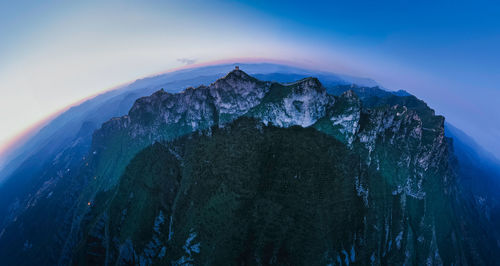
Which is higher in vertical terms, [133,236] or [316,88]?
[316,88]

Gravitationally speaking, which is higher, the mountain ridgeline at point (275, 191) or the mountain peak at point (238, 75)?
the mountain peak at point (238, 75)

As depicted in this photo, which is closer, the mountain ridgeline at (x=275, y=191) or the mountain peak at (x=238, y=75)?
the mountain ridgeline at (x=275, y=191)

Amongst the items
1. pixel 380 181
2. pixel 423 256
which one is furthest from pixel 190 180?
pixel 423 256

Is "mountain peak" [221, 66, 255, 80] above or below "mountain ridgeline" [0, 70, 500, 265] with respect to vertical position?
above

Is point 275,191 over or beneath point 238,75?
beneath

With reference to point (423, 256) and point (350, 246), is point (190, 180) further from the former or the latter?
point (423, 256)

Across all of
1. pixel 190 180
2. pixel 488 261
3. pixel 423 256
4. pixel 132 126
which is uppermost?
pixel 132 126

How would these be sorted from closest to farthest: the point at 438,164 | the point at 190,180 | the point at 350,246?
the point at 350,246, the point at 190,180, the point at 438,164

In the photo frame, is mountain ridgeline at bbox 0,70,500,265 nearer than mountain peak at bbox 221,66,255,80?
Yes
